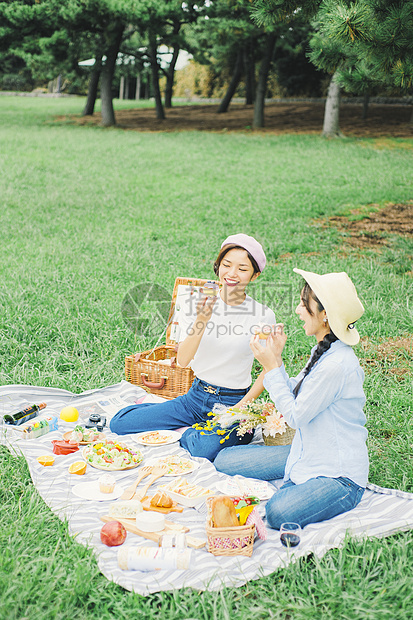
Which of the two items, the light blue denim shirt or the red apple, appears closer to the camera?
the red apple

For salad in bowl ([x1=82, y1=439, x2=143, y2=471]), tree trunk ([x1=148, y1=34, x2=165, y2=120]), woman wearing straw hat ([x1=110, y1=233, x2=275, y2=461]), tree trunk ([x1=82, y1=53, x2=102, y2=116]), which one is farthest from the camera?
tree trunk ([x1=148, y1=34, x2=165, y2=120])

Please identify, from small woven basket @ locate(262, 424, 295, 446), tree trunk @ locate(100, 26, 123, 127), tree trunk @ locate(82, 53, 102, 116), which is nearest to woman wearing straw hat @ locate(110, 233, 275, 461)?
small woven basket @ locate(262, 424, 295, 446)

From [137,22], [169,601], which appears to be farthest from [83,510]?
[137,22]

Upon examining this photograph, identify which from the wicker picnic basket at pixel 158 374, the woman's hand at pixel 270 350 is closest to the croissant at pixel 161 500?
the woman's hand at pixel 270 350

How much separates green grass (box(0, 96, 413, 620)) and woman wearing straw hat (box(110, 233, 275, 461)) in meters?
0.89

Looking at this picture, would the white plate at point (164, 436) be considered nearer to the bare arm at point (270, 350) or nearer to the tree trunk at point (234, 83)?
the bare arm at point (270, 350)

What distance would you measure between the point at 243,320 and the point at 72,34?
19372mm

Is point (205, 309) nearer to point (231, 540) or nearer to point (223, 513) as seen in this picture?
point (223, 513)

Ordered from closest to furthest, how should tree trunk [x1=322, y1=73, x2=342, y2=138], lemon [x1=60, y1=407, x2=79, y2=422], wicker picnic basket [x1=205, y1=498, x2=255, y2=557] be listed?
wicker picnic basket [x1=205, y1=498, x2=255, y2=557]
lemon [x1=60, y1=407, x2=79, y2=422]
tree trunk [x1=322, y1=73, x2=342, y2=138]

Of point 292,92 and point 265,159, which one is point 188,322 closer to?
point 265,159

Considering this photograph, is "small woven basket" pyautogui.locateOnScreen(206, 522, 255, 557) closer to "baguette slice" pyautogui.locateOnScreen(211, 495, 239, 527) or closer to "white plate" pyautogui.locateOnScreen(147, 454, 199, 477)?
"baguette slice" pyautogui.locateOnScreen(211, 495, 239, 527)

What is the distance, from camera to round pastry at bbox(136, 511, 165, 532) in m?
2.59

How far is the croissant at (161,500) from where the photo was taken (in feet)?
9.25

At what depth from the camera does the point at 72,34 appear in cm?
1966
